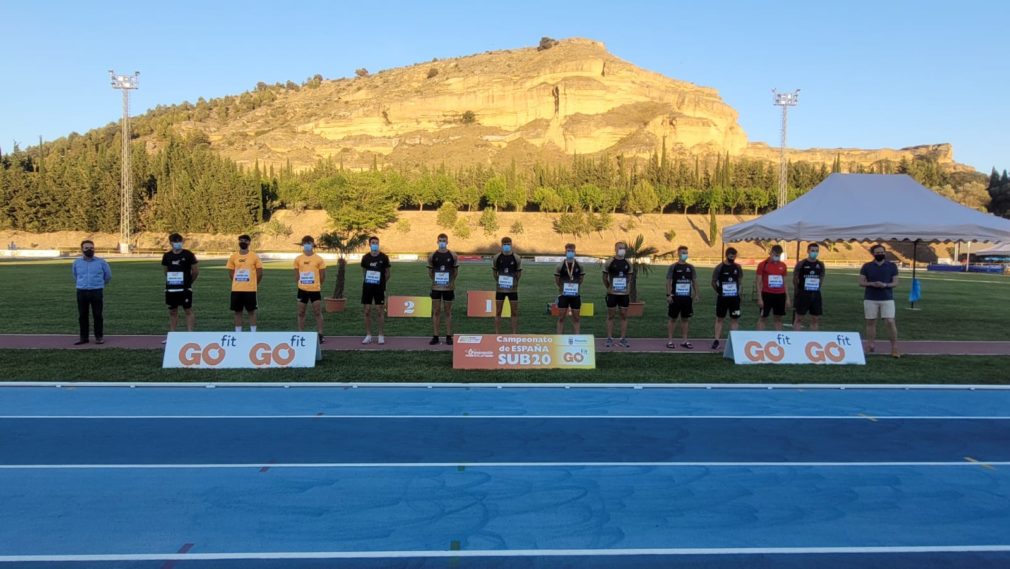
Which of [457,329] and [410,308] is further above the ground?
[410,308]

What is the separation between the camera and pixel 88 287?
Result: 503 inches

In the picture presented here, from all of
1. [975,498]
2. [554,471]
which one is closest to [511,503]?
[554,471]

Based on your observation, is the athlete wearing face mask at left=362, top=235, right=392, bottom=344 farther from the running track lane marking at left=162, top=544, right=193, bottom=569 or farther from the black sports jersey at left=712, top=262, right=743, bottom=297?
the running track lane marking at left=162, top=544, right=193, bottom=569

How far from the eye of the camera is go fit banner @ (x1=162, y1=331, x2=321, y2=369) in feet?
36.5

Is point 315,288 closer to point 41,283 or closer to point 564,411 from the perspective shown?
point 564,411

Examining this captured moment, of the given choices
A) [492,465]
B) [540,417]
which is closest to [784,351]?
[540,417]

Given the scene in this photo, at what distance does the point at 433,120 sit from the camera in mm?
185000

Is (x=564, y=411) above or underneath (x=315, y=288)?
underneath

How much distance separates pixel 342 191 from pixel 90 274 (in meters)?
72.6

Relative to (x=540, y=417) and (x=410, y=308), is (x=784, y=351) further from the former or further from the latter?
(x=410, y=308)

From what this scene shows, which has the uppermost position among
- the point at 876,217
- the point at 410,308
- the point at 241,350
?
the point at 876,217

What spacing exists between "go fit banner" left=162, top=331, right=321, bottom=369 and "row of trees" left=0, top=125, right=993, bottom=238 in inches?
2887

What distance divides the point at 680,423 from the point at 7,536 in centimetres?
659

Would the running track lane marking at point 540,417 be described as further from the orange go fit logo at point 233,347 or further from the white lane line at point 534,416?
the orange go fit logo at point 233,347
